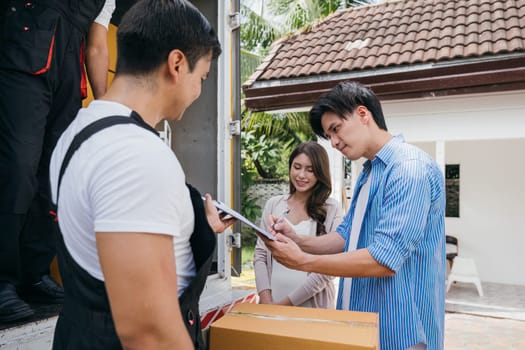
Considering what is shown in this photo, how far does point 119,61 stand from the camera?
2.95ft

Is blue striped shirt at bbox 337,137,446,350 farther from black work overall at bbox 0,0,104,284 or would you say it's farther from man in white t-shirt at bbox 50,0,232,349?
black work overall at bbox 0,0,104,284

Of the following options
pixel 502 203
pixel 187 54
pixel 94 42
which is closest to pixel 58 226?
pixel 187 54

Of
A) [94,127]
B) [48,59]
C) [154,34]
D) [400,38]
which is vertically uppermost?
[400,38]

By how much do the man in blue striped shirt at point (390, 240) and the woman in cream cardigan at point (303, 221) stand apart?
26.2 inches

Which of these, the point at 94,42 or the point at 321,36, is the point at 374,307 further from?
the point at 321,36

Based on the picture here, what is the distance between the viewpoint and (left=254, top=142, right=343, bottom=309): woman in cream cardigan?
248 cm

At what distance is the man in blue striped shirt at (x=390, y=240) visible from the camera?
150 cm

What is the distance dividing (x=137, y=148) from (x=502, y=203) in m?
8.30

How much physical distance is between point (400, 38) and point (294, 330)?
6.06 meters

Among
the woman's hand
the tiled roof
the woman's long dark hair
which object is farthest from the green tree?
the woman's hand

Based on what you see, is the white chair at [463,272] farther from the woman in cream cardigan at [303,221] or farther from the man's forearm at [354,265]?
the man's forearm at [354,265]

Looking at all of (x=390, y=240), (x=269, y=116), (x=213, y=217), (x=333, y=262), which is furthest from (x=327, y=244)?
(x=269, y=116)

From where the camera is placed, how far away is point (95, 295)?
0.81m

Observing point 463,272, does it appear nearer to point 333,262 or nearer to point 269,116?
point 333,262
